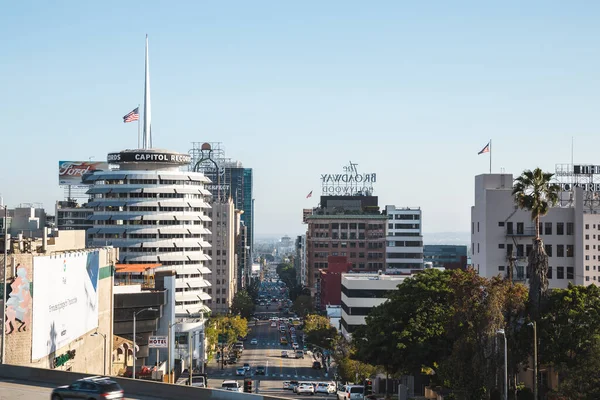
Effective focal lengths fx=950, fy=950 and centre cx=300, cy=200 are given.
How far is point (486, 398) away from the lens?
72812 mm

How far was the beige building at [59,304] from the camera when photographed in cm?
7488

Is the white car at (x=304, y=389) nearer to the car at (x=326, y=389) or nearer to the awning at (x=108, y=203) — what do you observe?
the car at (x=326, y=389)

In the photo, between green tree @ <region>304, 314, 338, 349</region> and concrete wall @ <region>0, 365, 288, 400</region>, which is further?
green tree @ <region>304, 314, 338, 349</region>

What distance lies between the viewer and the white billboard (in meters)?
78.4

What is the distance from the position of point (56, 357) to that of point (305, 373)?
276 feet

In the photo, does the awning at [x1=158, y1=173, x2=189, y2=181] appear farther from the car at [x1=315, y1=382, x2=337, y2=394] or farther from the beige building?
the car at [x1=315, y1=382, x2=337, y2=394]

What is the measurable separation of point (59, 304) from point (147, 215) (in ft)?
354

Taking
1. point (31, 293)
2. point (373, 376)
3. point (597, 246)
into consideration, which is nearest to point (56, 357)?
point (31, 293)

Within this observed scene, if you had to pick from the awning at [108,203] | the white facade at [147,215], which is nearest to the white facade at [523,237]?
the white facade at [147,215]

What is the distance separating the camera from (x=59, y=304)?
277 feet

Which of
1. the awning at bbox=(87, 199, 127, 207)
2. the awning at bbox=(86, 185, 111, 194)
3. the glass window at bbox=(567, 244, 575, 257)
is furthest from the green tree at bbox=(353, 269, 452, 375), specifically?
the awning at bbox=(86, 185, 111, 194)

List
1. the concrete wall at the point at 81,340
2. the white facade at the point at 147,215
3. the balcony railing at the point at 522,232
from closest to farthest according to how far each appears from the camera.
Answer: the concrete wall at the point at 81,340
the balcony railing at the point at 522,232
the white facade at the point at 147,215

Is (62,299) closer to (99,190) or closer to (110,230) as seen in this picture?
(110,230)

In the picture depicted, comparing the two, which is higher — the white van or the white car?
the white van
